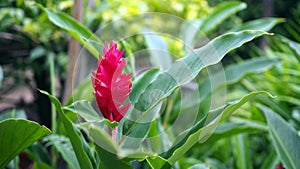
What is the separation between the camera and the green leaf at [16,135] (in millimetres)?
805

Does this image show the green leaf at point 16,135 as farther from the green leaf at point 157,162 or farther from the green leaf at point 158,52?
the green leaf at point 158,52

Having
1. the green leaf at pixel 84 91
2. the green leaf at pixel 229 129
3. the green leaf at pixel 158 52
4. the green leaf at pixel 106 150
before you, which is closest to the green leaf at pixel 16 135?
the green leaf at pixel 106 150

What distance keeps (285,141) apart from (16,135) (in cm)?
65

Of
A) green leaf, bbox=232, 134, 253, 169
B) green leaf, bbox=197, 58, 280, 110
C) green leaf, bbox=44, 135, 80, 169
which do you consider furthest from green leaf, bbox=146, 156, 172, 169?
green leaf, bbox=197, 58, 280, 110

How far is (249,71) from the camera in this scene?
5.44 feet

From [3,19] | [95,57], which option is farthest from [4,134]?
[3,19]

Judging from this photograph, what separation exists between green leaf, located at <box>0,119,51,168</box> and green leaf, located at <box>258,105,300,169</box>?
578mm

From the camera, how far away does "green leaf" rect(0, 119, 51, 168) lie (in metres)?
0.81

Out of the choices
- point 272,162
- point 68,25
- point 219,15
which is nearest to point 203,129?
point 68,25

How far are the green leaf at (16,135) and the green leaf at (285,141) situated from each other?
578 millimetres

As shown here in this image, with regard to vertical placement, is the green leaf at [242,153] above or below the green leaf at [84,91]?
below

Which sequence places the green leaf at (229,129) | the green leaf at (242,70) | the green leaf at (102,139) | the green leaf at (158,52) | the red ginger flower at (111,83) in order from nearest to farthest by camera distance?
the green leaf at (102,139), the red ginger flower at (111,83), the green leaf at (229,129), the green leaf at (158,52), the green leaf at (242,70)

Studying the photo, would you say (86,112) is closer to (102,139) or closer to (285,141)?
(102,139)

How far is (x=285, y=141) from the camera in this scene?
1095mm
